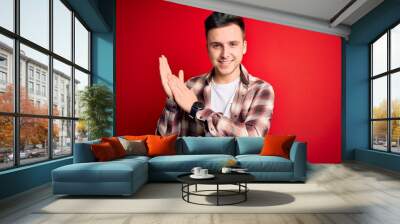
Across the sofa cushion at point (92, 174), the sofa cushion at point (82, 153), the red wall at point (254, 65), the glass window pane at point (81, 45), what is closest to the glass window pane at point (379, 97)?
the red wall at point (254, 65)

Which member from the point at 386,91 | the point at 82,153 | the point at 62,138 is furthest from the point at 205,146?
the point at 386,91

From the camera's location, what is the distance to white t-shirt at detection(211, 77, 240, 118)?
7.78 meters

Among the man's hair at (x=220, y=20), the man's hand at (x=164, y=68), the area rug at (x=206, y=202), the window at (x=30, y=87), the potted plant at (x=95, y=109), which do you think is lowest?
the area rug at (x=206, y=202)

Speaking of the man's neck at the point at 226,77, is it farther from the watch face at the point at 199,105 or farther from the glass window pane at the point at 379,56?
the glass window pane at the point at 379,56

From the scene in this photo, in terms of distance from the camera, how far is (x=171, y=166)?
5.72m

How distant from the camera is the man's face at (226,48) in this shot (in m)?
7.94

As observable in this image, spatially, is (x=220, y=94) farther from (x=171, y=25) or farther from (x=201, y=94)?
(x=171, y=25)

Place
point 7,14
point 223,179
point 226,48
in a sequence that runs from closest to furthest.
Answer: point 223,179 → point 7,14 → point 226,48

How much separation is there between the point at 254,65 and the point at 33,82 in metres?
4.48

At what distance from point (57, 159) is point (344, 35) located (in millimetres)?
6409

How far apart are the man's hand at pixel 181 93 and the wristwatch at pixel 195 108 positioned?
0.06 meters

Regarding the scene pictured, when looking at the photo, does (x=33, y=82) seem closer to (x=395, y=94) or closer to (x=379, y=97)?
(x=395, y=94)

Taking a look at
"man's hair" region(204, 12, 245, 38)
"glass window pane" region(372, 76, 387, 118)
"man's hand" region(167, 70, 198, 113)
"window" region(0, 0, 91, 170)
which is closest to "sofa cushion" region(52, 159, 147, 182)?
"window" region(0, 0, 91, 170)

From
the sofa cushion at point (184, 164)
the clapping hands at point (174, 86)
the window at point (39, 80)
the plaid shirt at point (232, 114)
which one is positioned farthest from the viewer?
the clapping hands at point (174, 86)
